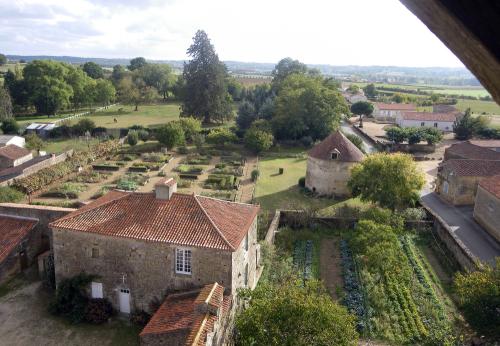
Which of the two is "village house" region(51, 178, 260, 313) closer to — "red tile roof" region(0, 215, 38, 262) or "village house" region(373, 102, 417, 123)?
"red tile roof" region(0, 215, 38, 262)

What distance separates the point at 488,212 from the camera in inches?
1196

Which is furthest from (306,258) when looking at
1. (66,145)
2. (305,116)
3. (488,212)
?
(66,145)

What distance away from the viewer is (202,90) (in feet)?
229

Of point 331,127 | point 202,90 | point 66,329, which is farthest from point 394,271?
point 202,90

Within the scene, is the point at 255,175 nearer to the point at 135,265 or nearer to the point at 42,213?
the point at 42,213

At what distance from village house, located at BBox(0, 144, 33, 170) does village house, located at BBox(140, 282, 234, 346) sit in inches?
1250

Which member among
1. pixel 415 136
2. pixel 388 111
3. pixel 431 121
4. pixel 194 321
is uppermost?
pixel 388 111

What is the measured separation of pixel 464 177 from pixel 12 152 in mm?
42138

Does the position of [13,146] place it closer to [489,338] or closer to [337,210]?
[337,210]

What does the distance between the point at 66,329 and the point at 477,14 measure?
69.8 feet

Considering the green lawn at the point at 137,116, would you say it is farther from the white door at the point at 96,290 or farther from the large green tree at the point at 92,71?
the white door at the point at 96,290

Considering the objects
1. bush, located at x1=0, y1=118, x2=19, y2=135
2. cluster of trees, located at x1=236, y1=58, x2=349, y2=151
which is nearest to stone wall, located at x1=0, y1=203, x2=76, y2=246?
cluster of trees, located at x1=236, y1=58, x2=349, y2=151

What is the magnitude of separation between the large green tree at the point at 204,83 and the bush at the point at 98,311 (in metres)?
52.2

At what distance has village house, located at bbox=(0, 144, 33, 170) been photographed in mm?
42844
